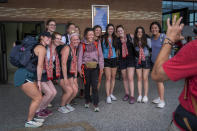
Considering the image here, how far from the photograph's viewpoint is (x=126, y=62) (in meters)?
5.27

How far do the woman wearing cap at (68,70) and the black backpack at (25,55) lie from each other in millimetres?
889

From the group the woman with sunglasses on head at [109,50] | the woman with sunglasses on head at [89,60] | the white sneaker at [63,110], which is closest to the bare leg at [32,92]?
the white sneaker at [63,110]

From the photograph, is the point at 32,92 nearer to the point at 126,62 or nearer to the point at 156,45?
the point at 126,62

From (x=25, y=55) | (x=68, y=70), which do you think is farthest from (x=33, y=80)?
(x=68, y=70)

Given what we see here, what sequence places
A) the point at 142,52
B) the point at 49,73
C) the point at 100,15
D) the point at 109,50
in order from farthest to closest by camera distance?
the point at 100,15 < the point at 109,50 < the point at 142,52 < the point at 49,73

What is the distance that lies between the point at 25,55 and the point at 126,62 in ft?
8.73

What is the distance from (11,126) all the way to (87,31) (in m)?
2.47

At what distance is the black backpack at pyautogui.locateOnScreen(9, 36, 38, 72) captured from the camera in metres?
3.42

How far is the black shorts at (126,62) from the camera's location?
520 centimetres

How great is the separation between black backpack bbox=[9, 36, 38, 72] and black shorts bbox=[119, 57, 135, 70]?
2.39m

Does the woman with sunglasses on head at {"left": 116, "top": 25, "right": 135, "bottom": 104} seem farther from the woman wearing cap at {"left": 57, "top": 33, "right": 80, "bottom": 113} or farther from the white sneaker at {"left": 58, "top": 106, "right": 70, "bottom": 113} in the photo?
the white sneaker at {"left": 58, "top": 106, "right": 70, "bottom": 113}

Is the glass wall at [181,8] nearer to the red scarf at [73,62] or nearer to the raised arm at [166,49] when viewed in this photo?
the red scarf at [73,62]

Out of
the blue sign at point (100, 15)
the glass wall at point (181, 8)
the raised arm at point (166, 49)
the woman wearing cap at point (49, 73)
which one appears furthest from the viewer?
the glass wall at point (181, 8)

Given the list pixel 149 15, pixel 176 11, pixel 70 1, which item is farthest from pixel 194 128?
pixel 176 11
